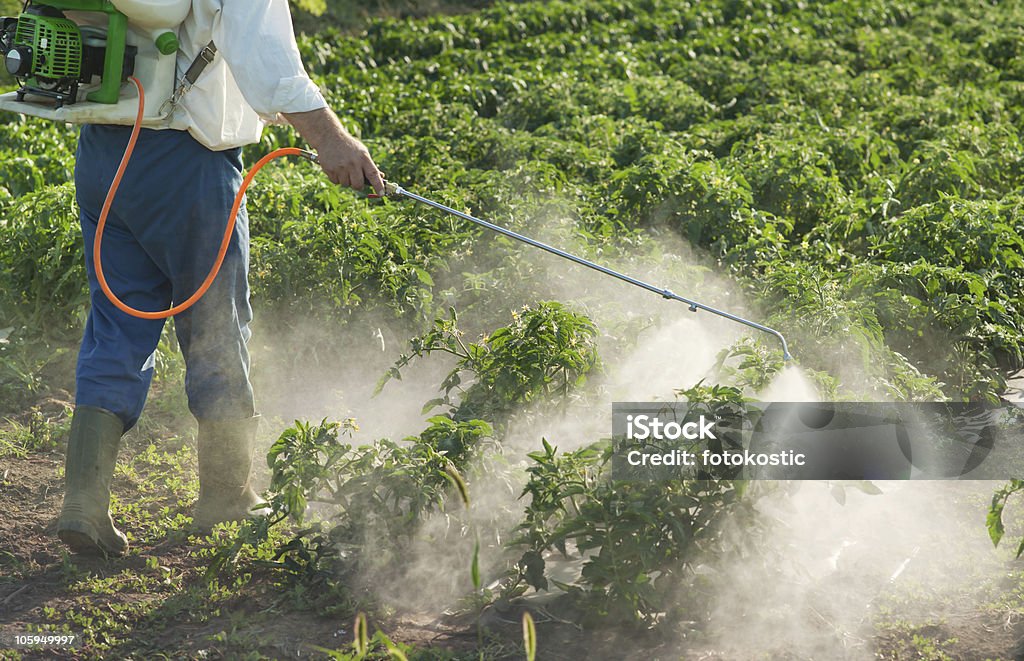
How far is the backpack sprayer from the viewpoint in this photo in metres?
2.83

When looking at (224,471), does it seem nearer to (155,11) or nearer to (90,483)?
(90,483)

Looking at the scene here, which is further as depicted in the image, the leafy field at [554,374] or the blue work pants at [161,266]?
the blue work pants at [161,266]

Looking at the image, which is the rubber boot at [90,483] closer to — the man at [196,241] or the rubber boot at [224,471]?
the man at [196,241]

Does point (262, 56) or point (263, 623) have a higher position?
point (262, 56)

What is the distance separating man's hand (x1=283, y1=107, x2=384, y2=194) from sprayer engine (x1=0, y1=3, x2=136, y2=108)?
48 cm

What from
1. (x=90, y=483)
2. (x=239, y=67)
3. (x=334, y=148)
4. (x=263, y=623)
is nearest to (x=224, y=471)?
(x=90, y=483)

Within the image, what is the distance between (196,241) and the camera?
119 inches

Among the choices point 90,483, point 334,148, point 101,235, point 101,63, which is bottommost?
point 90,483

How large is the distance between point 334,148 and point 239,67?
0.31m

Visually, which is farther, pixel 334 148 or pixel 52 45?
pixel 334 148

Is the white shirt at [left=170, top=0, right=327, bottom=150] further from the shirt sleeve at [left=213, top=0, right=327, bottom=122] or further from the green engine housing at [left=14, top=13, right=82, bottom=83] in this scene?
the green engine housing at [left=14, top=13, right=82, bottom=83]

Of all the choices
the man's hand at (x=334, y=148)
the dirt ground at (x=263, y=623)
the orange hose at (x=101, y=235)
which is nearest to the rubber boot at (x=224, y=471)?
the dirt ground at (x=263, y=623)

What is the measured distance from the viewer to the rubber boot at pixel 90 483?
2904mm

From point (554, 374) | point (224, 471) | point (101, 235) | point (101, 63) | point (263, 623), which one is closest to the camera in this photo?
point (263, 623)
